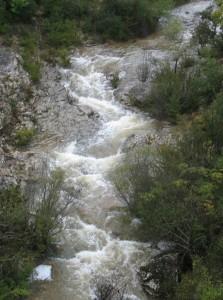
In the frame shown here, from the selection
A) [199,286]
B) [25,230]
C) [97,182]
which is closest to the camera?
[199,286]

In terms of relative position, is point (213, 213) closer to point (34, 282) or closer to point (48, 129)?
point (34, 282)

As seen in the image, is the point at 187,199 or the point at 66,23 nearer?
the point at 187,199

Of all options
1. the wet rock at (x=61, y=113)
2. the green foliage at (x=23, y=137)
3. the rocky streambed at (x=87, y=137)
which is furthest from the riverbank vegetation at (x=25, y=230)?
the wet rock at (x=61, y=113)

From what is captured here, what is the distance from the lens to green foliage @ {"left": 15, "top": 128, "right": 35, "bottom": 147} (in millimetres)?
16594

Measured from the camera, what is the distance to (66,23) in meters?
22.7

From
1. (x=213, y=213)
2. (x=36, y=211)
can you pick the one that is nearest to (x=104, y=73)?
(x=36, y=211)

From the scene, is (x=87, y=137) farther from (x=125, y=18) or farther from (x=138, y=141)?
(x=125, y=18)

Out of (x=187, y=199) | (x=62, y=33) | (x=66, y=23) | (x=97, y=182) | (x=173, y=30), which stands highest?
(x=66, y=23)

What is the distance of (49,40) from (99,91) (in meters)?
3.89

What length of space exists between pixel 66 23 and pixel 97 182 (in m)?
10.2

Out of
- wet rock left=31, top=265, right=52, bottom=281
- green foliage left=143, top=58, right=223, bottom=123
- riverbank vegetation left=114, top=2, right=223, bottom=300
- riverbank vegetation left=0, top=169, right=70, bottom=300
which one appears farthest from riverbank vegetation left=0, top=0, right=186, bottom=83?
wet rock left=31, top=265, right=52, bottom=281

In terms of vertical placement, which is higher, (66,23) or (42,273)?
(66,23)

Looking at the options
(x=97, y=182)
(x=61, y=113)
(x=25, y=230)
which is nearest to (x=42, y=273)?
(x=25, y=230)

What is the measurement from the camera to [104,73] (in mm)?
20812
